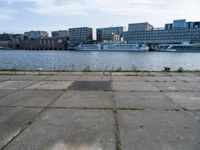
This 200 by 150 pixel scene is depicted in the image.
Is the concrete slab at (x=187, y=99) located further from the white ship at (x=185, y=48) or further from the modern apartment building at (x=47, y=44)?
the modern apartment building at (x=47, y=44)

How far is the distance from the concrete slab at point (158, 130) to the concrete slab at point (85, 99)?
100 centimetres

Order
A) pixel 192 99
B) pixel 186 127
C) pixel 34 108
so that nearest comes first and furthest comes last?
pixel 186 127 → pixel 34 108 → pixel 192 99

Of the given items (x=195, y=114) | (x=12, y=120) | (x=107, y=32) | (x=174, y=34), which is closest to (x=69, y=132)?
(x=12, y=120)

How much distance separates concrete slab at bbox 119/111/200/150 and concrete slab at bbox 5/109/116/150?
32 cm

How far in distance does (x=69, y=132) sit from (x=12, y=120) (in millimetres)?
1507

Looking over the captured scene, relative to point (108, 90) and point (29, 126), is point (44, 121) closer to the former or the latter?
point (29, 126)

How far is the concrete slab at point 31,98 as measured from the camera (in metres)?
A: 5.75

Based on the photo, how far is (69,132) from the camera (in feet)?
12.5

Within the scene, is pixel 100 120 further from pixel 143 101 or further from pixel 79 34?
pixel 79 34

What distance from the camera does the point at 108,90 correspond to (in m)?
7.60

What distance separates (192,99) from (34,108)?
15.7ft

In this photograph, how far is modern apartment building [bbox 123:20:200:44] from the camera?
11256cm

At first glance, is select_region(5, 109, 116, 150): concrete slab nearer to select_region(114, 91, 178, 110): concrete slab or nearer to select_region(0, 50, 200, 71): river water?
select_region(114, 91, 178, 110): concrete slab

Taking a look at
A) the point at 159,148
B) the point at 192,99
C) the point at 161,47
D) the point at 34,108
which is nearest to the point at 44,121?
the point at 34,108
